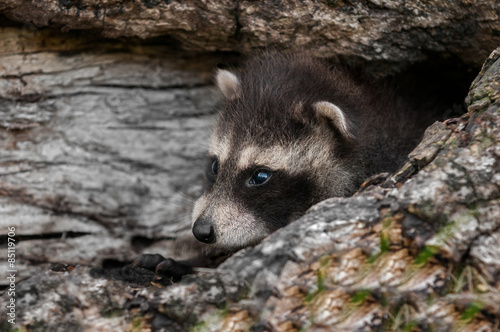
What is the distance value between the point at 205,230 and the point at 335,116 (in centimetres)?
136

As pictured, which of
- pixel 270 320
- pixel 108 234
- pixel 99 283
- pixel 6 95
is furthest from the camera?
pixel 108 234

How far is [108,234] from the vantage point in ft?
16.9

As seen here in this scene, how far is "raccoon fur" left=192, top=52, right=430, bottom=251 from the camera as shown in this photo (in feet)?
13.6

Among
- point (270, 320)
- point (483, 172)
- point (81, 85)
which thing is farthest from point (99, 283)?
point (81, 85)

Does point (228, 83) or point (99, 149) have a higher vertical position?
point (228, 83)

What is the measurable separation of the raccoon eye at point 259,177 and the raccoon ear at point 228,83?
92 centimetres

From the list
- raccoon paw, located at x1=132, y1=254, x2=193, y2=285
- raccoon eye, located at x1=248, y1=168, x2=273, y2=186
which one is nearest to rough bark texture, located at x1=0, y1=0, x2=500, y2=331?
raccoon paw, located at x1=132, y1=254, x2=193, y2=285

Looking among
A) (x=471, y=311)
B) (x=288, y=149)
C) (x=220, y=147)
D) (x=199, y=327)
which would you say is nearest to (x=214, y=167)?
(x=220, y=147)

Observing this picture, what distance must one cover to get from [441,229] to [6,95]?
12.9ft

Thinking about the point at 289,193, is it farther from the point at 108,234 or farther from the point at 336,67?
the point at 108,234

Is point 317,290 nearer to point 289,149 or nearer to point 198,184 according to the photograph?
point 289,149

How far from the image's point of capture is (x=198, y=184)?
5.78 m

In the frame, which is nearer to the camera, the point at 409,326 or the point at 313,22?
the point at 409,326

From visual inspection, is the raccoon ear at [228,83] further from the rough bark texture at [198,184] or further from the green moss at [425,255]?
the green moss at [425,255]
